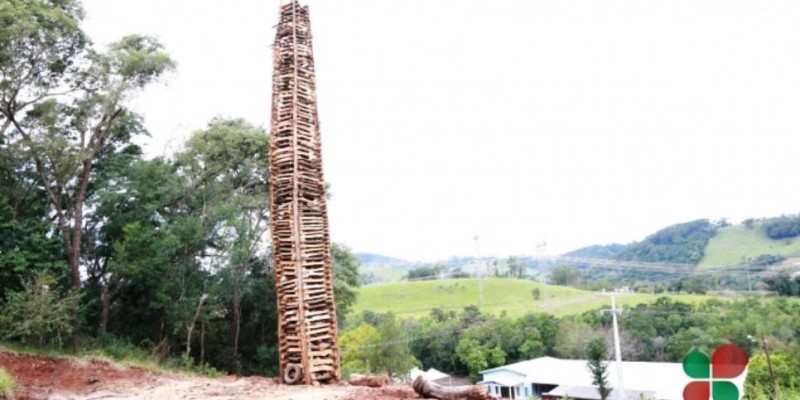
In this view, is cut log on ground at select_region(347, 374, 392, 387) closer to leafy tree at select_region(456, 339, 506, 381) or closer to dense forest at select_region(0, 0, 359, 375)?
dense forest at select_region(0, 0, 359, 375)

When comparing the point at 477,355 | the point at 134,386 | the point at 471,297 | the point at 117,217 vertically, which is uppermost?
the point at 117,217

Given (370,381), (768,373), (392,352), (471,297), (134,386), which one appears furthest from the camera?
(471,297)

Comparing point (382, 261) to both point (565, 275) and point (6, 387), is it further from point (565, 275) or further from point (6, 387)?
point (6, 387)

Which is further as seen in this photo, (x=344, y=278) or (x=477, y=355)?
(x=477, y=355)

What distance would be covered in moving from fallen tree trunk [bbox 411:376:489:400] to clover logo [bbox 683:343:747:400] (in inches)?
45.4

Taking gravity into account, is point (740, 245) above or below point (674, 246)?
below

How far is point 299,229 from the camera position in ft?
12.3

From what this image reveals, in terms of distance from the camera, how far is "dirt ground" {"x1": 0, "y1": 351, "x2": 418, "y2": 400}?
2.81m

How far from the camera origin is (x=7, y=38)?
28.3 feet

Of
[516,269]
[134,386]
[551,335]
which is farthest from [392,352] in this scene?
[516,269]

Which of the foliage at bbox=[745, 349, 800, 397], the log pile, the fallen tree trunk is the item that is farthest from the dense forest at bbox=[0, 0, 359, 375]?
the foliage at bbox=[745, 349, 800, 397]

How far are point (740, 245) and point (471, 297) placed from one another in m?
24.4

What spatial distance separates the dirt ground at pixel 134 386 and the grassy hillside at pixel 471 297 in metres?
37.4

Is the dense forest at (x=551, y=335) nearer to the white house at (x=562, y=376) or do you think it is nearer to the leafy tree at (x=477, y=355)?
the leafy tree at (x=477, y=355)
